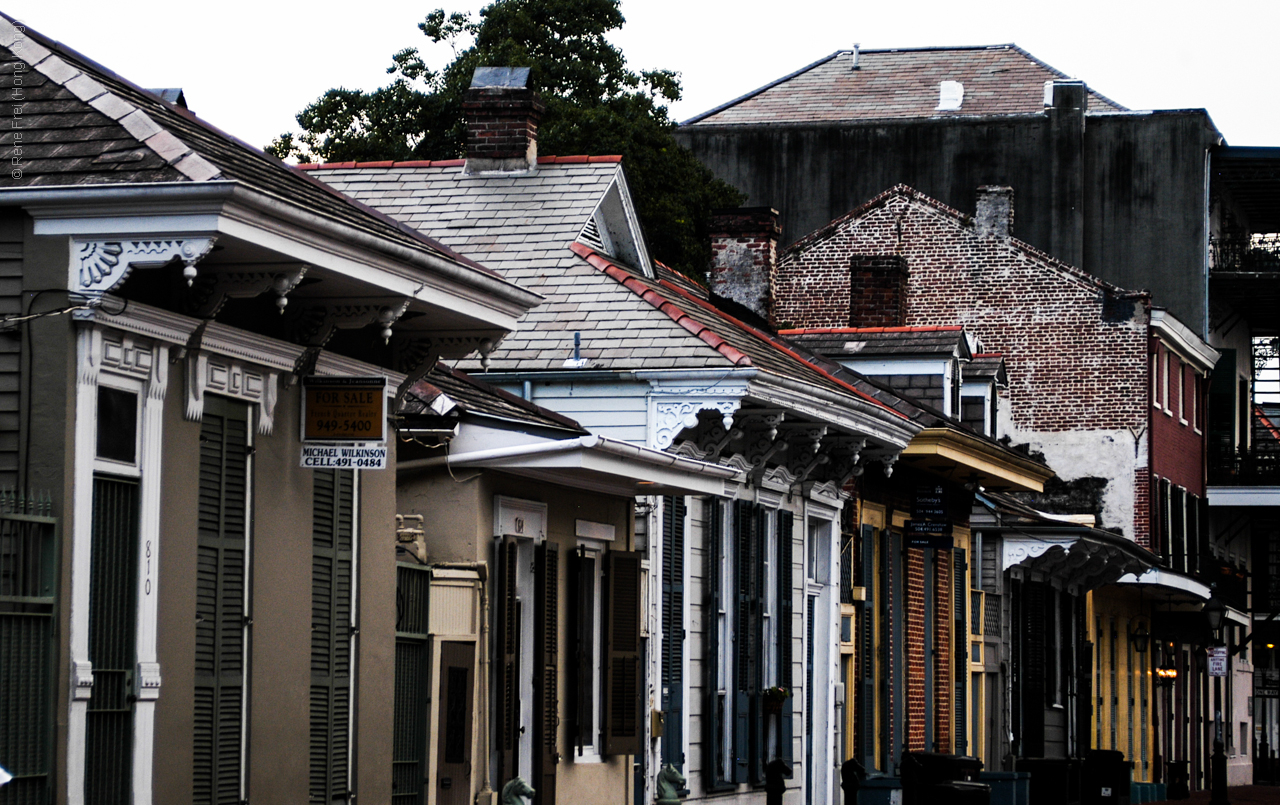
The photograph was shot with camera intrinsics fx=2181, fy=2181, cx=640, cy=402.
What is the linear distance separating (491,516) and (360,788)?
270 cm

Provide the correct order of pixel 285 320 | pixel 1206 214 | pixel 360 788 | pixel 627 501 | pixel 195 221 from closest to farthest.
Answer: pixel 195 221, pixel 285 320, pixel 360 788, pixel 627 501, pixel 1206 214

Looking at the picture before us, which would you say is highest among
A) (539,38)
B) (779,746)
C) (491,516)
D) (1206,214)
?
(539,38)

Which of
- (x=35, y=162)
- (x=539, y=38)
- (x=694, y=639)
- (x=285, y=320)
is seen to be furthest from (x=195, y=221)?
(x=539, y=38)

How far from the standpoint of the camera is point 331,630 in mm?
11750

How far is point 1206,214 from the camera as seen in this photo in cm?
4147

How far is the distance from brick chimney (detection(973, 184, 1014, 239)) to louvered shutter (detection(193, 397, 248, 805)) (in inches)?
1074

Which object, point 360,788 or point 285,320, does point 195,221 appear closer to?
point 285,320

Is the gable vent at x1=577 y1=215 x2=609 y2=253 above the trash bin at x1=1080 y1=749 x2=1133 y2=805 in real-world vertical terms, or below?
above

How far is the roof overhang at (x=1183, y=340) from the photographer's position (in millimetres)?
36531

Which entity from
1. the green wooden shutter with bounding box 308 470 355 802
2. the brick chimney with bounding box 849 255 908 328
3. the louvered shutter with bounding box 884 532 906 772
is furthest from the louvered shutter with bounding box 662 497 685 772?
the brick chimney with bounding box 849 255 908 328

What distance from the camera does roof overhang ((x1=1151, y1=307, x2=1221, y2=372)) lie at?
3653cm

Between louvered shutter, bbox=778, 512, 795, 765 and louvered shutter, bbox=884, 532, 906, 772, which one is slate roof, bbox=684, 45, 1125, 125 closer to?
louvered shutter, bbox=884, 532, 906, 772

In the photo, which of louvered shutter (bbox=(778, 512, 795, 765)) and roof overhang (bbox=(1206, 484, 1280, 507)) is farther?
roof overhang (bbox=(1206, 484, 1280, 507))

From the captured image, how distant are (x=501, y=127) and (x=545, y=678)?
21.2 feet
